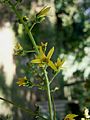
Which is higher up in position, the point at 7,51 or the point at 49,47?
the point at 49,47

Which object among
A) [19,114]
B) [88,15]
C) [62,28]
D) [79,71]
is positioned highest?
[88,15]

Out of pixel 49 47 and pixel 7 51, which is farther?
pixel 49 47

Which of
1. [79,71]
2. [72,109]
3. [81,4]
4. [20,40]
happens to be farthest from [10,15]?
[81,4]

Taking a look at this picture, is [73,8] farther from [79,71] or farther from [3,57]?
[3,57]

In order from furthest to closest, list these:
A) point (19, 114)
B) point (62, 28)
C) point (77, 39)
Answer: point (77, 39), point (62, 28), point (19, 114)
